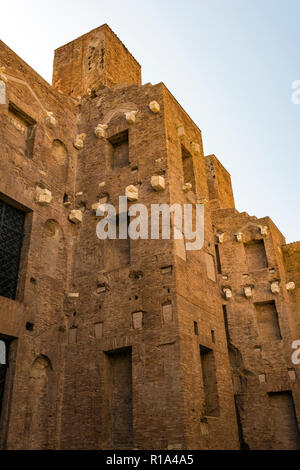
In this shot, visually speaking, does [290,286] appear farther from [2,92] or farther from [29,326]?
[2,92]

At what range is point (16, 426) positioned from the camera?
8578 mm

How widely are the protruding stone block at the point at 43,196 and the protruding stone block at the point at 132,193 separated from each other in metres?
1.90

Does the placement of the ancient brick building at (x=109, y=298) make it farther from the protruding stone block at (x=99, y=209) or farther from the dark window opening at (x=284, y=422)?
the protruding stone block at (x=99, y=209)

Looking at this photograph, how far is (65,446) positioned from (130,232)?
489 centimetres

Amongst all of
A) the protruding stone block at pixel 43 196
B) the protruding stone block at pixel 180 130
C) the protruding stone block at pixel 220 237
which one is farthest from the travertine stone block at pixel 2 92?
the protruding stone block at pixel 220 237

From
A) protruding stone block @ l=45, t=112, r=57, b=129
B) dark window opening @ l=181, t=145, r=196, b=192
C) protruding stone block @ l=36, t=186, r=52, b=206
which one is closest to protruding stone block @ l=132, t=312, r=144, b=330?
protruding stone block @ l=36, t=186, r=52, b=206

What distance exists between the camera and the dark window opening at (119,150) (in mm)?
12500

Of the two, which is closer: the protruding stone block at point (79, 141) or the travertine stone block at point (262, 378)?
the protruding stone block at point (79, 141)

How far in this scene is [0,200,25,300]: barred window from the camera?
31.5ft

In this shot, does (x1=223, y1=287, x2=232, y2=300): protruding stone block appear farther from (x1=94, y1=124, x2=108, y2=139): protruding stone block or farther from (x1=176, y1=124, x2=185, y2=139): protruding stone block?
(x1=94, y1=124, x2=108, y2=139): protruding stone block

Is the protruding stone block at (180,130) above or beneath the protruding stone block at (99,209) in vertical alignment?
above

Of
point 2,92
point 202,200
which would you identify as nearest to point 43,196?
point 2,92
